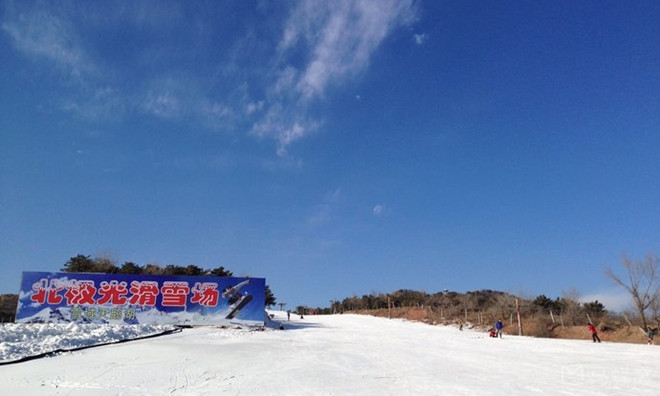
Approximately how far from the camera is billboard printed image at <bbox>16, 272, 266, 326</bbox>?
84.0 ft

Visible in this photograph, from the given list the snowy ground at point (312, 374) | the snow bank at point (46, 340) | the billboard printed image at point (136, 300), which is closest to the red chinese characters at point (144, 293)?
the billboard printed image at point (136, 300)

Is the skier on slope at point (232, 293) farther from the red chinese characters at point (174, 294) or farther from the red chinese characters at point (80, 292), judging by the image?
the red chinese characters at point (80, 292)

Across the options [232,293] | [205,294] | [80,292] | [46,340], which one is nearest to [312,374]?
[46,340]

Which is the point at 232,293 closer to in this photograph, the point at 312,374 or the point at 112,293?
the point at 112,293

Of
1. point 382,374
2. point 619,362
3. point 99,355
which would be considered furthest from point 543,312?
point 99,355

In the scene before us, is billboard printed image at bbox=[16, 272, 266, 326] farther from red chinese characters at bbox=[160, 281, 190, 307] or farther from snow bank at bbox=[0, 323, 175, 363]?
snow bank at bbox=[0, 323, 175, 363]

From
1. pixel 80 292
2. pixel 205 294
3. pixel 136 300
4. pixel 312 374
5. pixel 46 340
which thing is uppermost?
pixel 80 292

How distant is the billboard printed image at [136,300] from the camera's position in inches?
1008

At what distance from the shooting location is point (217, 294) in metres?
27.5

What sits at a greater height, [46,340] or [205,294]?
[205,294]

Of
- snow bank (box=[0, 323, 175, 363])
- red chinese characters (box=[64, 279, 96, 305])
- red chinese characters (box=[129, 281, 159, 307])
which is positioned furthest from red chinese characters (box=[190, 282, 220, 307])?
snow bank (box=[0, 323, 175, 363])

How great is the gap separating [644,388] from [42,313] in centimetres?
2902

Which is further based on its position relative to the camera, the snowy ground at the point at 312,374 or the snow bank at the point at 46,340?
the snow bank at the point at 46,340

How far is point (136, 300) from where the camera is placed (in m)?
26.3
